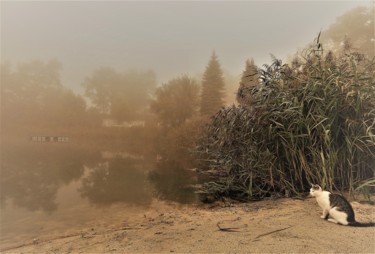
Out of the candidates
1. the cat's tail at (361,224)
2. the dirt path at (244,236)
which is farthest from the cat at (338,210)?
the dirt path at (244,236)

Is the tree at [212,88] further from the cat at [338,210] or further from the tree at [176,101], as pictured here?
the cat at [338,210]

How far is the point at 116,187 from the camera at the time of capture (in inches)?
314

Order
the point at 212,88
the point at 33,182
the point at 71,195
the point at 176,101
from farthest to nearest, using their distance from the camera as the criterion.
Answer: the point at 176,101
the point at 212,88
the point at 33,182
the point at 71,195

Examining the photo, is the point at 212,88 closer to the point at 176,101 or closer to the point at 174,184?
the point at 176,101

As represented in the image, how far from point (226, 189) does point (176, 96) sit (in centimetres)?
1951

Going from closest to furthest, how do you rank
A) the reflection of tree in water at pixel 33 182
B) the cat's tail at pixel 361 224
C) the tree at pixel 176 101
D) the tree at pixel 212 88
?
1. the cat's tail at pixel 361 224
2. the reflection of tree in water at pixel 33 182
3. the tree at pixel 212 88
4. the tree at pixel 176 101

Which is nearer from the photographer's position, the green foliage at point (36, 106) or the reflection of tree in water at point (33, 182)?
the reflection of tree in water at point (33, 182)

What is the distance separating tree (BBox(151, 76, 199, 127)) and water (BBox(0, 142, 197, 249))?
12308mm

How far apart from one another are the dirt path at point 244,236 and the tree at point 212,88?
57.4 feet

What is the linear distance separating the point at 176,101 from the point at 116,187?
55.6 feet

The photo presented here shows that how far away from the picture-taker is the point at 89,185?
835 cm

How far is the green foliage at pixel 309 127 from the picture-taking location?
13.1 feet

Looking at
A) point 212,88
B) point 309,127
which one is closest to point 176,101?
point 212,88

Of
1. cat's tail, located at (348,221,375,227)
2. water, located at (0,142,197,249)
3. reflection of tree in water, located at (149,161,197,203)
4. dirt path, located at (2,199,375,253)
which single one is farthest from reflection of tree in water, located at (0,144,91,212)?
cat's tail, located at (348,221,375,227)
